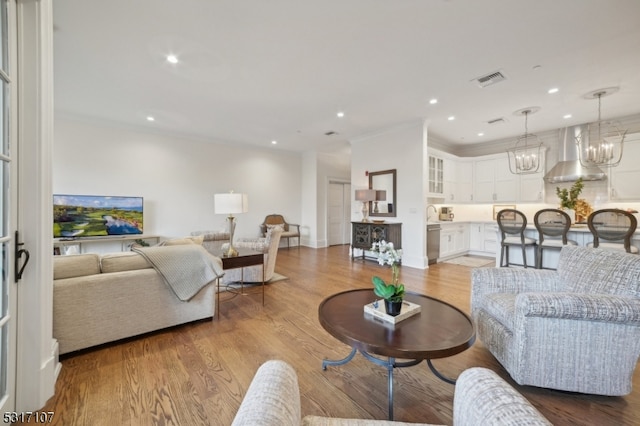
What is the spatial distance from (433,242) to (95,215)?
668 centimetres

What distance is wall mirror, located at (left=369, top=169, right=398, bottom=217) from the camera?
5.70 m

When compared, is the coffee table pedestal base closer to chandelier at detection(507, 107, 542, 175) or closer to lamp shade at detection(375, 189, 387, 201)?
lamp shade at detection(375, 189, 387, 201)

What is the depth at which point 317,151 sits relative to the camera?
775 centimetres

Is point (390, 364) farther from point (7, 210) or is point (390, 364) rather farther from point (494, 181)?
point (494, 181)

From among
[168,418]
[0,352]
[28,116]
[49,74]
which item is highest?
[49,74]

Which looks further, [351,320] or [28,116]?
[351,320]

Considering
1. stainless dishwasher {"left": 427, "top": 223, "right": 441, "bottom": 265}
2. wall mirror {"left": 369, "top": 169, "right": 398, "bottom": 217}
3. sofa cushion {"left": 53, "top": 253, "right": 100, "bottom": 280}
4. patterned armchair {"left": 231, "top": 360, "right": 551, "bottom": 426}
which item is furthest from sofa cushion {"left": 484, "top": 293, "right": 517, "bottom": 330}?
wall mirror {"left": 369, "top": 169, "right": 398, "bottom": 217}

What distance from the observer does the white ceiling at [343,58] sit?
2.32 m

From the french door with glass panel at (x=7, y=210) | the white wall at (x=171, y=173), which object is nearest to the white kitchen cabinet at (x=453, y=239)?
the white wall at (x=171, y=173)

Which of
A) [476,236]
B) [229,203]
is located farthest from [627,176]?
[229,203]

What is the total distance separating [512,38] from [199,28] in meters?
3.06

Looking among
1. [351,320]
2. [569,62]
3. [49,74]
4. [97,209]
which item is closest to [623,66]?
[569,62]

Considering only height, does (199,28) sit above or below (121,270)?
above

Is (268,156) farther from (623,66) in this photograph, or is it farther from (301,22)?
(623,66)
